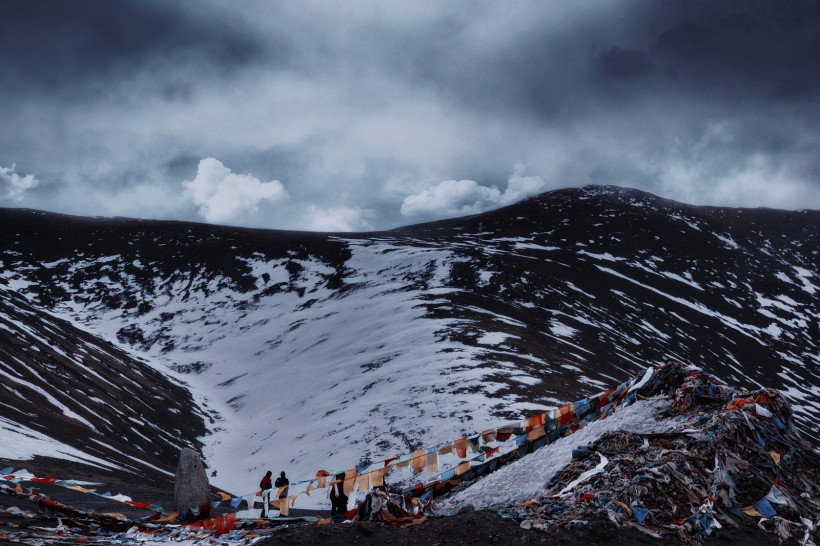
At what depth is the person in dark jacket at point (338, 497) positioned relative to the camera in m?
14.7

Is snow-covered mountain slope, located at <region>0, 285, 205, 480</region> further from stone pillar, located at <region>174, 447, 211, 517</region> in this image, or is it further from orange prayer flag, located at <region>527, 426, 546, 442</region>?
orange prayer flag, located at <region>527, 426, 546, 442</region>

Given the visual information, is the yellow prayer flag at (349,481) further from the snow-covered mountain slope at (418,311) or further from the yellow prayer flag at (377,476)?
the snow-covered mountain slope at (418,311)

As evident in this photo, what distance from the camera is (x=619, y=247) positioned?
452 feet

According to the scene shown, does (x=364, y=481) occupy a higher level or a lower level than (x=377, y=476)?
lower

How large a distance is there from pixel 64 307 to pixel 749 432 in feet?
362

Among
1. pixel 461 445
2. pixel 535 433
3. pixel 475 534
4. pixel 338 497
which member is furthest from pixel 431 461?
pixel 475 534

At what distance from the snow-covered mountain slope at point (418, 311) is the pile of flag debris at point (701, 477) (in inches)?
936

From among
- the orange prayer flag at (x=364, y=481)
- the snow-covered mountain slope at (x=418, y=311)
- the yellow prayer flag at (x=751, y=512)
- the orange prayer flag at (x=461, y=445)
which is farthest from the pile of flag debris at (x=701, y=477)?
the snow-covered mountain slope at (x=418, y=311)

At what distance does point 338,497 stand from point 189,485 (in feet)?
12.9

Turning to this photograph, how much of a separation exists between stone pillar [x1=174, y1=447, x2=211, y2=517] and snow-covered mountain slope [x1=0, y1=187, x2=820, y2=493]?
23.2 m

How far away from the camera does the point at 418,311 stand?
67375mm

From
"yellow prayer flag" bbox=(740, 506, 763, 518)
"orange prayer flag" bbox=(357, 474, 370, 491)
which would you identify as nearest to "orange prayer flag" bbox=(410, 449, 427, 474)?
"orange prayer flag" bbox=(357, 474, 370, 491)

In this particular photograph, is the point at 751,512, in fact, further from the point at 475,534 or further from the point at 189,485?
the point at 189,485

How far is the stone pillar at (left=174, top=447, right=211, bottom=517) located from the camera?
13.9 m
